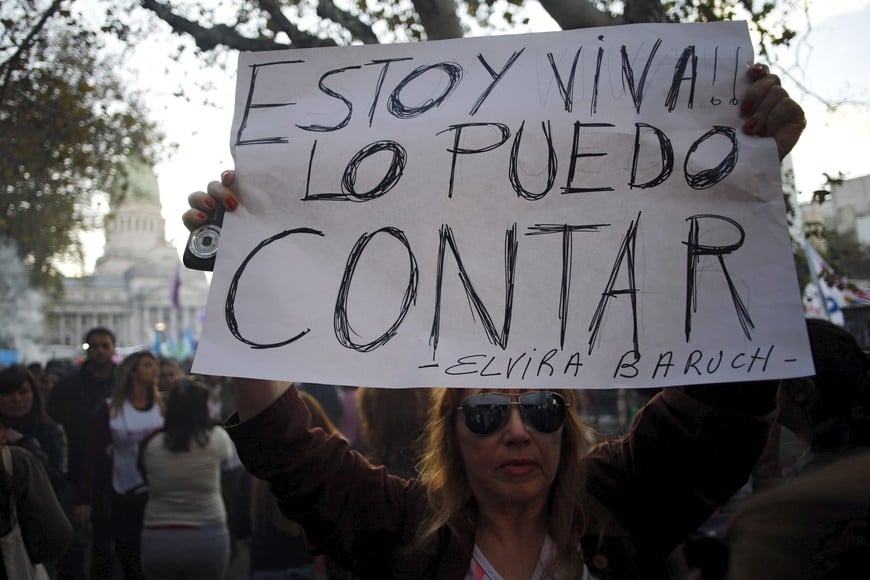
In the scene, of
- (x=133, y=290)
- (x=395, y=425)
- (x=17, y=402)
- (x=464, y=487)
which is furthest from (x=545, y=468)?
(x=133, y=290)

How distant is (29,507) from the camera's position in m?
2.91

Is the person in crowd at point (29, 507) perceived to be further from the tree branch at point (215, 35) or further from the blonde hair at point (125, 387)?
the tree branch at point (215, 35)

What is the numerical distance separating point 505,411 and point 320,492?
0.48 m

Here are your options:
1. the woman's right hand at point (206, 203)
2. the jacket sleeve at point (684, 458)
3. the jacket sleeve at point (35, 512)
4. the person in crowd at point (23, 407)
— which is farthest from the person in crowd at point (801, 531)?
the person in crowd at point (23, 407)

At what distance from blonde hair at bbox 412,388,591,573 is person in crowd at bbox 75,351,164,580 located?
3939mm

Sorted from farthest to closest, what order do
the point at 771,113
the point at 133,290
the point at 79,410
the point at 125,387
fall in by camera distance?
1. the point at 133,290
2. the point at 79,410
3. the point at 125,387
4. the point at 771,113

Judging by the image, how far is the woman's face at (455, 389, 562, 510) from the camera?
184cm

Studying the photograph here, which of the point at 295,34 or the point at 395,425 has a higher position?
the point at 295,34

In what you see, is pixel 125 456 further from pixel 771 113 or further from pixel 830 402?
pixel 771 113

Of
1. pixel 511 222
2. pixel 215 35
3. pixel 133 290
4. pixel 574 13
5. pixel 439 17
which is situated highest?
pixel 133 290

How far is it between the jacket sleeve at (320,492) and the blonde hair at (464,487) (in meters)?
0.09

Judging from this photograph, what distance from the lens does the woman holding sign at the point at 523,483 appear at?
1791 millimetres

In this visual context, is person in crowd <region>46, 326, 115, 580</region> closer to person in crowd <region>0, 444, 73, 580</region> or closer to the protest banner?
person in crowd <region>0, 444, 73, 580</region>

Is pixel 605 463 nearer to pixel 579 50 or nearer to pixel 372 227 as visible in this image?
pixel 372 227
